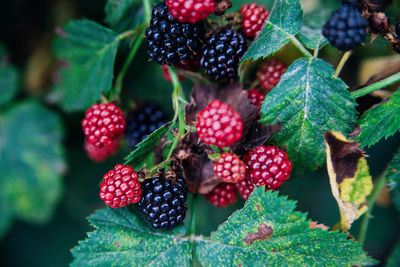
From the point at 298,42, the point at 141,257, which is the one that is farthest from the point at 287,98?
the point at 141,257

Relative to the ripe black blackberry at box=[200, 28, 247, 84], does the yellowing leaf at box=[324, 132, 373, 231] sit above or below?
below

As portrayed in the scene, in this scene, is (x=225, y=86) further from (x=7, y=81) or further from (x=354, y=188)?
(x=7, y=81)

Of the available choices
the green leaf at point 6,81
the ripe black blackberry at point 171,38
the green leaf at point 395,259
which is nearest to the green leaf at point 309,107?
the ripe black blackberry at point 171,38

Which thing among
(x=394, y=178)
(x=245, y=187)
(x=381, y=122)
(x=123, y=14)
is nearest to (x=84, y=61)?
(x=123, y=14)

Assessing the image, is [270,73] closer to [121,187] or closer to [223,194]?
[223,194]

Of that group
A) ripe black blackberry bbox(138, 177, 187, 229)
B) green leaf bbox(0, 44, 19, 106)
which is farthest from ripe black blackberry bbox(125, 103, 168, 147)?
green leaf bbox(0, 44, 19, 106)

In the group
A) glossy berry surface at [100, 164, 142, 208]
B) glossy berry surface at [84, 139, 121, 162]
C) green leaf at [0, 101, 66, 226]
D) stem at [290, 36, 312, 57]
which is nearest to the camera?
glossy berry surface at [100, 164, 142, 208]

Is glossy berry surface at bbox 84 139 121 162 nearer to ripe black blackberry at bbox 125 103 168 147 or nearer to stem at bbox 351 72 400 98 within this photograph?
ripe black blackberry at bbox 125 103 168 147
